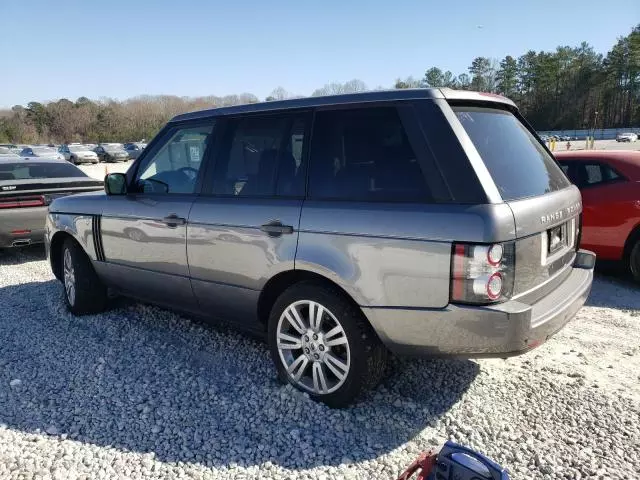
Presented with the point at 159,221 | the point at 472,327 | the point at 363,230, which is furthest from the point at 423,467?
the point at 159,221

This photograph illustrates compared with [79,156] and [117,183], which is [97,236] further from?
[79,156]

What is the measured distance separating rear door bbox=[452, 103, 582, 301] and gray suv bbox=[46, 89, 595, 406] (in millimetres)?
14

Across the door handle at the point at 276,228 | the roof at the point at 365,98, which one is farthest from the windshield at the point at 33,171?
the door handle at the point at 276,228

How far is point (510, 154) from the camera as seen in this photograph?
3041 mm

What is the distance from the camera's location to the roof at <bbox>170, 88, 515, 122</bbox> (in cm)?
291

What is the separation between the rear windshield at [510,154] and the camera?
9.25 ft

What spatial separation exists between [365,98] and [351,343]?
1.47m

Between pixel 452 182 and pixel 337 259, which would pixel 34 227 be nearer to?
pixel 337 259

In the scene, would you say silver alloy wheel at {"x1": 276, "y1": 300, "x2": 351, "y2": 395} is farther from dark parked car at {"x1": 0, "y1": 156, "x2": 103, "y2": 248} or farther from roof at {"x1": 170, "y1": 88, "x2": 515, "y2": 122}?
dark parked car at {"x1": 0, "y1": 156, "x2": 103, "y2": 248}

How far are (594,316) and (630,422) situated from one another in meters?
2.05

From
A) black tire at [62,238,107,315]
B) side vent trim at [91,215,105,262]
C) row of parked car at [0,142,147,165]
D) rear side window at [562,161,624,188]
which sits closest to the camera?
side vent trim at [91,215,105,262]

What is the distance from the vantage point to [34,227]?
24.4 ft

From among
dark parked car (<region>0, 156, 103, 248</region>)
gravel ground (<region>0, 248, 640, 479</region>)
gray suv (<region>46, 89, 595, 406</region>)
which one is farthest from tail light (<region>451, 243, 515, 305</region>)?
dark parked car (<region>0, 156, 103, 248</region>)

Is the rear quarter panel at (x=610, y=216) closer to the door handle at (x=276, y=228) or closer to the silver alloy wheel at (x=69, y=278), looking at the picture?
the door handle at (x=276, y=228)
